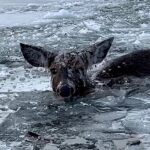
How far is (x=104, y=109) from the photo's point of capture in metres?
7.50

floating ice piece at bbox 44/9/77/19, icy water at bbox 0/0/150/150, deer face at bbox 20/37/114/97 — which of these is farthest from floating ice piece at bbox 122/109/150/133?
floating ice piece at bbox 44/9/77/19

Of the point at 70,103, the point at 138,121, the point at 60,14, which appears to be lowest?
the point at 60,14

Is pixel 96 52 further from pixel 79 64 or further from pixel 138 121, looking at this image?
pixel 138 121

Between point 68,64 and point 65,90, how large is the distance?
61cm

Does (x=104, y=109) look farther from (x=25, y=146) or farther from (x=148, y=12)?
(x=148, y=12)

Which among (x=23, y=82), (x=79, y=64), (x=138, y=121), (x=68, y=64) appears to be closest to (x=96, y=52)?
(x=79, y=64)

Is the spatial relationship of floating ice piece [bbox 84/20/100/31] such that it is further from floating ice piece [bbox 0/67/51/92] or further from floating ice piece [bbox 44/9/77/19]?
floating ice piece [bbox 0/67/51/92]

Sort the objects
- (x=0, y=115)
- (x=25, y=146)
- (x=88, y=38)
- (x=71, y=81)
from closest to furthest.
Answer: (x=25, y=146)
(x=0, y=115)
(x=71, y=81)
(x=88, y=38)

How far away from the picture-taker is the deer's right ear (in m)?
8.52

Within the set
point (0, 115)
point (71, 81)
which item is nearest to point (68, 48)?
point (71, 81)

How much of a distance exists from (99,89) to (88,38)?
4203 millimetres

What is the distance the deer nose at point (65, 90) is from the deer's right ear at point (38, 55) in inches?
35.2

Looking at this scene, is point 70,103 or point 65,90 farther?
point 70,103

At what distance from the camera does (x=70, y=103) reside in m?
7.77
